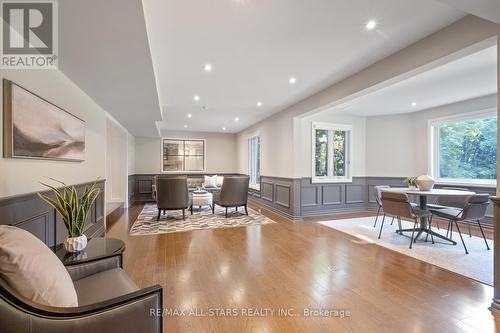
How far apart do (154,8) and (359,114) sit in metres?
5.47

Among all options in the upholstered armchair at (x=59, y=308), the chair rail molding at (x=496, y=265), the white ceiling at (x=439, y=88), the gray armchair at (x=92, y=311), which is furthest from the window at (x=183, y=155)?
the chair rail molding at (x=496, y=265)

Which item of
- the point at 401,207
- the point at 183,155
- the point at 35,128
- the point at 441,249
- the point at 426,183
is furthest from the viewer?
the point at 183,155

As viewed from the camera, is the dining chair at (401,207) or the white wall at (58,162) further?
the dining chair at (401,207)

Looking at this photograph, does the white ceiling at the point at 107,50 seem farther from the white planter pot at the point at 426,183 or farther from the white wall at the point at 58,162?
Answer: the white planter pot at the point at 426,183

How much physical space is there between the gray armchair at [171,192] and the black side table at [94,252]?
2908 mm

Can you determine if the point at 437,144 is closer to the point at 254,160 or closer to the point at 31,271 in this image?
the point at 254,160

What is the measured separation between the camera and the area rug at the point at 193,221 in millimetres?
4382

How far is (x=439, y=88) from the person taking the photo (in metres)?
4.15

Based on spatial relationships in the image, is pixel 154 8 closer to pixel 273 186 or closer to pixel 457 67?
pixel 457 67

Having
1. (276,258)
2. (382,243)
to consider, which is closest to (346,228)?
(382,243)

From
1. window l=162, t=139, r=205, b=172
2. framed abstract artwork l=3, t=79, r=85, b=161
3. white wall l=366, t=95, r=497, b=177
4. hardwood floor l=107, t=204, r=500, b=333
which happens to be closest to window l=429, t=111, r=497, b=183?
white wall l=366, t=95, r=497, b=177

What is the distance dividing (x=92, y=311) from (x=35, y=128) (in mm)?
1917

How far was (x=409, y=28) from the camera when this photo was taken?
234 centimetres

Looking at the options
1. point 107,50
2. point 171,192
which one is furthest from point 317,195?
point 107,50
